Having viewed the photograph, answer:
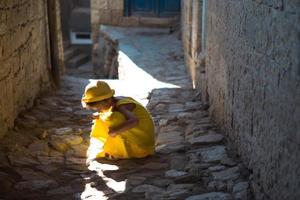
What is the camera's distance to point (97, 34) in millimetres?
13164

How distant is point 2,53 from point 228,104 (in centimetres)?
214

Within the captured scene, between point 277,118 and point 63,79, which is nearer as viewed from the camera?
point 277,118

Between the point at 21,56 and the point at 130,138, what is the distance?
179cm

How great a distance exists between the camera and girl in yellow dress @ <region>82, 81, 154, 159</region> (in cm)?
436

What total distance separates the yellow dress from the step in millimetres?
10919

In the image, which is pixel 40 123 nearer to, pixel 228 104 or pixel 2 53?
pixel 2 53

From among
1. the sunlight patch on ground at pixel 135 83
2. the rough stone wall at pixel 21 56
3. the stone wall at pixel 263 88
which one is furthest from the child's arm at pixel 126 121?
the sunlight patch on ground at pixel 135 83

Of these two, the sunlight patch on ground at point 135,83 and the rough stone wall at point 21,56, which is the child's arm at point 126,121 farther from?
the sunlight patch on ground at point 135,83

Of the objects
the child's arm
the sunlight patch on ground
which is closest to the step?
the sunlight patch on ground

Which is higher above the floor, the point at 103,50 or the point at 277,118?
the point at 277,118

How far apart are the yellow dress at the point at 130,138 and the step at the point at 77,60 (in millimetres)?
10919

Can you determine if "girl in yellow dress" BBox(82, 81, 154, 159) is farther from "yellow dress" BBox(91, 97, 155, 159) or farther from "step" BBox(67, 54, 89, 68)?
"step" BBox(67, 54, 89, 68)

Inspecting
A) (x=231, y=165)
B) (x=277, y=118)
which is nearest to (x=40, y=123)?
(x=231, y=165)

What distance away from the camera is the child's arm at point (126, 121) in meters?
4.41
